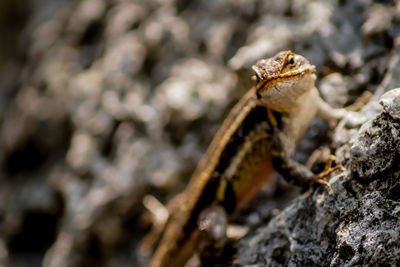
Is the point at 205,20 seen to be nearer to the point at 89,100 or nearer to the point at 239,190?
the point at 89,100

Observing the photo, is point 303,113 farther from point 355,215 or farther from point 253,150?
point 355,215

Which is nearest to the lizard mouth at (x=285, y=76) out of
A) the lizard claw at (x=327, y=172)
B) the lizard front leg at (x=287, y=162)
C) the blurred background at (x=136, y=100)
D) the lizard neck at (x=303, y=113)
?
the lizard neck at (x=303, y=113)

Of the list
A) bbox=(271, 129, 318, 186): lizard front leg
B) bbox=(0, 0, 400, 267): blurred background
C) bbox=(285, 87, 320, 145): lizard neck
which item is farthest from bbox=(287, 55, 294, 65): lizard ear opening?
bbox=(0, 0, 400, 267): blurred background

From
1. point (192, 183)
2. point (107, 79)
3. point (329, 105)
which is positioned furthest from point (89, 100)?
point (329, 105)

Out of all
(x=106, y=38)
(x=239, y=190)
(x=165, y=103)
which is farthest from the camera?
(x=106, y=38)

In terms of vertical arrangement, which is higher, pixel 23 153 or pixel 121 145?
pixel 23 153

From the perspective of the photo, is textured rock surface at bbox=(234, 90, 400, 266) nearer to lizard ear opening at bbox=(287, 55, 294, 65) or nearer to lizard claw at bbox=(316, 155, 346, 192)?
lizard claw at bbox=(316, 155, 346, 192)

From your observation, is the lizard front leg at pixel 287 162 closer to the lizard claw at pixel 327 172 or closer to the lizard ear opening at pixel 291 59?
the lizard claw at pixel 327 172

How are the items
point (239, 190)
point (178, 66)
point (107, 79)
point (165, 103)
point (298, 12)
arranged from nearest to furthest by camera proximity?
1. point (239, 190)
2. point (298, 12)
3. point (165, 103)
4. point (178, 66)
5. point (107, 79)
